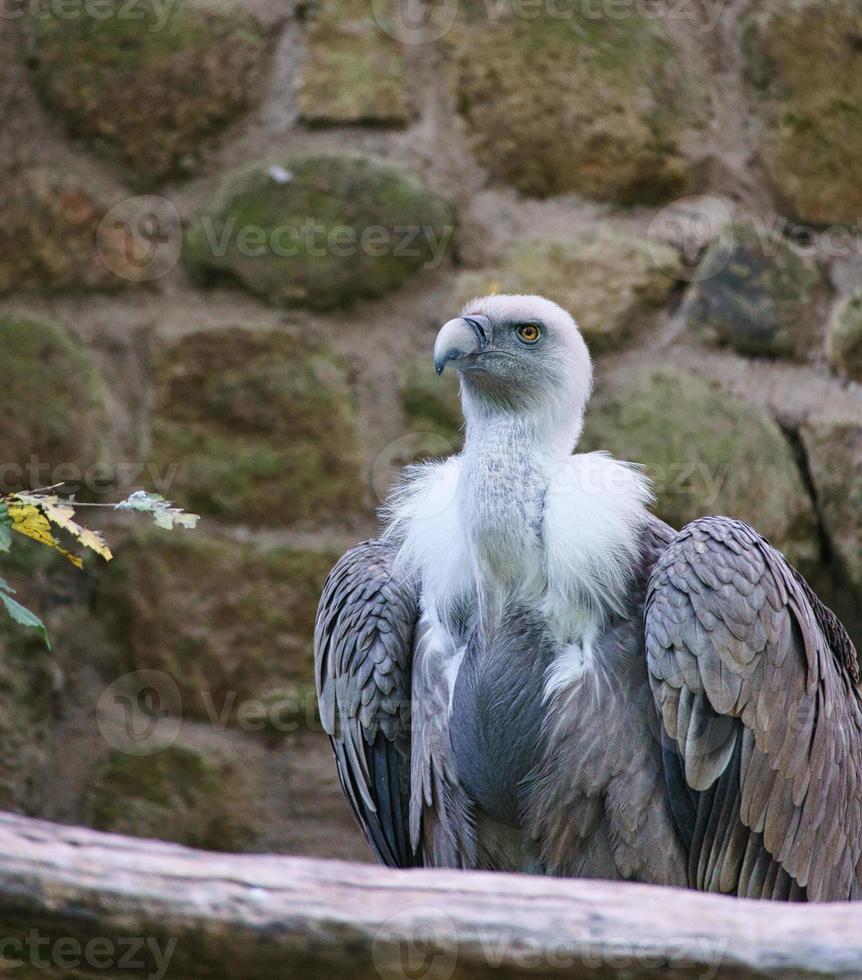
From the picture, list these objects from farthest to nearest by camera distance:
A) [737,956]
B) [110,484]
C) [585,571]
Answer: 1. [110,484]
2. [585,571]
3. [737,956]

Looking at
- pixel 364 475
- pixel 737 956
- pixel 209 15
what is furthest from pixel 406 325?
pixel 737 956

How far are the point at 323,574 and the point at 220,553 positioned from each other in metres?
0.31

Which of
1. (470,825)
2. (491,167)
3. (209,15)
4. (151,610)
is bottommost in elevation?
(151,610)

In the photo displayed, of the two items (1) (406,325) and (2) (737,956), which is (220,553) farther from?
(2) (737,956)

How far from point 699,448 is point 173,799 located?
185 cm

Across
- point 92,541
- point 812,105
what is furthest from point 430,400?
point 92,541

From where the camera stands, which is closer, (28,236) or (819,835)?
(819,835)

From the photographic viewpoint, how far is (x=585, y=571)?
313cm

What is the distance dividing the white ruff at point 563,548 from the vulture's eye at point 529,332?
0.94 ft

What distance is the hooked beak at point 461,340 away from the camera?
3191mm
